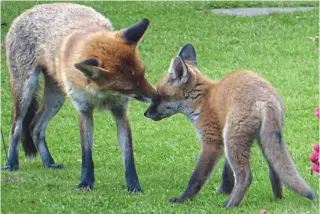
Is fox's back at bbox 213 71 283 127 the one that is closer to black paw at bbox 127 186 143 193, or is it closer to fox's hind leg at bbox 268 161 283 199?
fox's hind leg at bbox 268 161 283 199

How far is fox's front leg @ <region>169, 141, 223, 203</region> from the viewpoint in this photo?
8.28 m

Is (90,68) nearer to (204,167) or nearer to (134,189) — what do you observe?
(134,189)

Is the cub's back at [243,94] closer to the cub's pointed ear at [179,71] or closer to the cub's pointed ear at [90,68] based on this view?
the cub's pointed ear at [179,71]

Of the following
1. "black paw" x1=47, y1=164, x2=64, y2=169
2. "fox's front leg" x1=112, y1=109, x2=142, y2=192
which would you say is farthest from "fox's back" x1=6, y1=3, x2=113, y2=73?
"black paw" x1=47, y1=164, x2=64, y2=169

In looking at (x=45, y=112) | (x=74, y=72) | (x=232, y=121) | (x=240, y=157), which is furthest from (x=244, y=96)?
(x=45, y=112)

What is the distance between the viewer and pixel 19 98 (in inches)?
415

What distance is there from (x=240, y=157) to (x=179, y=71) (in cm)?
134

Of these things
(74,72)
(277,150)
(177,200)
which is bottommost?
(177,200)

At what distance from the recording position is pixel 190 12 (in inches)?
790

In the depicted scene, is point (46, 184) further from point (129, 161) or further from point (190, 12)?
point (190, 12)

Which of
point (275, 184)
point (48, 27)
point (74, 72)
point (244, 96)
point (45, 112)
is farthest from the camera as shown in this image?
point (45, 112)

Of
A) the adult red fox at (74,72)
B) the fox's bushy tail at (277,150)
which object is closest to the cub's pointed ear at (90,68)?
the adult red fox at (74,72)

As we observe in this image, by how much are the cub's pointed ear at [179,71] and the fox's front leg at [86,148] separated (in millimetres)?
1047

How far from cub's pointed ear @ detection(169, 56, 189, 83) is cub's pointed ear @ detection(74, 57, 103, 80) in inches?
28.3
